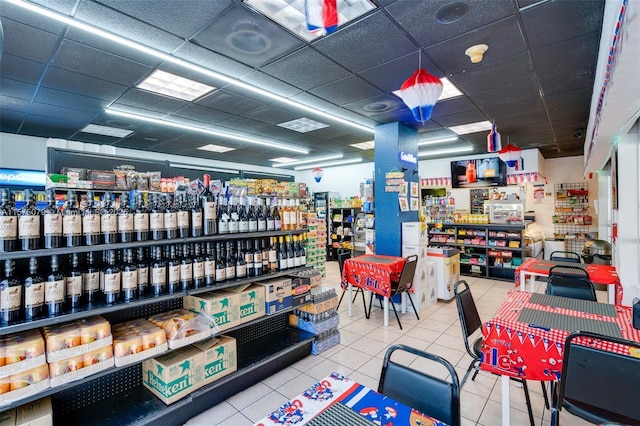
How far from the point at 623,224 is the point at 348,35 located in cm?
426

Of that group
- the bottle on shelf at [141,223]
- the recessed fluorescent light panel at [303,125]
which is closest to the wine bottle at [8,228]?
the bottle on shelf at [141,223]

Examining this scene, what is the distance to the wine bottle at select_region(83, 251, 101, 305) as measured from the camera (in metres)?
2.22

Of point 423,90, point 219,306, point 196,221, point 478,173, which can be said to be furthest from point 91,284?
point 478,173

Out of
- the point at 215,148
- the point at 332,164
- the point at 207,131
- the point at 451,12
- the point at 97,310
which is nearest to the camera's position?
the point at 97,310

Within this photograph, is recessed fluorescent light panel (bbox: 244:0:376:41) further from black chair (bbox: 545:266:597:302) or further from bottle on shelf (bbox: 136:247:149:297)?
black chair (bbox: 545:266:597:302)

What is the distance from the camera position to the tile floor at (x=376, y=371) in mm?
2547

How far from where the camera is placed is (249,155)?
31.0ft

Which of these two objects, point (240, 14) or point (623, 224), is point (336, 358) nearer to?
point (240, 14)

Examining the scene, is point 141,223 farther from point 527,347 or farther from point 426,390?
point 527,347

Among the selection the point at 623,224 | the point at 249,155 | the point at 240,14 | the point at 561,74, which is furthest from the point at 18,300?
the point at 249,155

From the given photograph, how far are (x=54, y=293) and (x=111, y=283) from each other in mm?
317

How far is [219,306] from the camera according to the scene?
277 centimetres

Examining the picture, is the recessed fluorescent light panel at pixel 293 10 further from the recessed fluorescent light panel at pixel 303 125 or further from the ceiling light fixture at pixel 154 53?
the recessed fluorescent light panel at pixel 303 125

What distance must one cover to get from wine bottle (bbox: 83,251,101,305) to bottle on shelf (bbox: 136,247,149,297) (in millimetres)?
265
